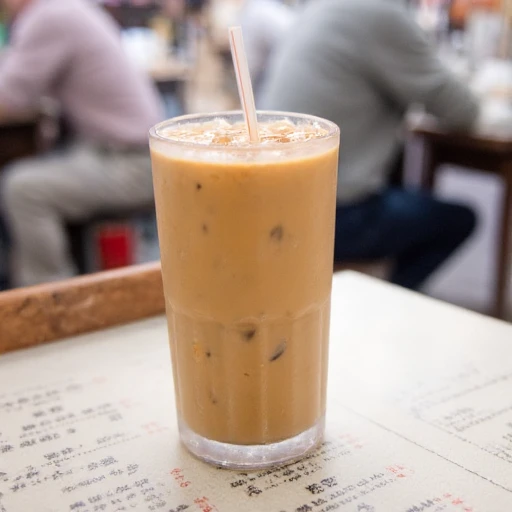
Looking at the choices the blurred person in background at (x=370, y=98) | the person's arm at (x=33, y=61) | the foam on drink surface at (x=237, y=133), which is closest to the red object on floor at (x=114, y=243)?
the person's arm at (x=33, y=61)

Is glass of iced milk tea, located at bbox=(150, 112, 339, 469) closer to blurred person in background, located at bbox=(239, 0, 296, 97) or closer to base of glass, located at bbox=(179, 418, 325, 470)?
base of glass, located at bbox=(179, 418, 325, 470)

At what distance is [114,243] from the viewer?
8.69 feet

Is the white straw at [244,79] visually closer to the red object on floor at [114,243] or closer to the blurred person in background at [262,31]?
the red object on floor at [114,243]

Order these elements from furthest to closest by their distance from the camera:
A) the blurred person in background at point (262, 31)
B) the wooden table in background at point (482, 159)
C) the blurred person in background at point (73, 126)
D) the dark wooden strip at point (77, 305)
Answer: the blurred person in background at point (262, 31), the blurred person in background at point (73, 126), the wooden table in background at point (482, 159), the dark wooden strip at point (77, 305)

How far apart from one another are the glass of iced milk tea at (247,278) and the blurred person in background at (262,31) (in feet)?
11.4

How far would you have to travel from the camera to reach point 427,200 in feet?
7.18

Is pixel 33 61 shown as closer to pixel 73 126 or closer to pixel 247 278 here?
pixel 73 126

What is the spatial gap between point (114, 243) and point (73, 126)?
0.55 m

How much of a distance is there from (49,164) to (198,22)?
3.45 m

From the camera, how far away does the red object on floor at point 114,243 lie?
8.63 ft

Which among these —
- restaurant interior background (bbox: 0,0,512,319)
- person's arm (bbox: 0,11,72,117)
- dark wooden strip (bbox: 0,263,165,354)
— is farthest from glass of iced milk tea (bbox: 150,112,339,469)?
person's arm (bbox: 0,11,72,117)

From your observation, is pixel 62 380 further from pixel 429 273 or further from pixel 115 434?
pixel 429 273

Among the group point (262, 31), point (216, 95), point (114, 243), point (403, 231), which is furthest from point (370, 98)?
point (216, 95)

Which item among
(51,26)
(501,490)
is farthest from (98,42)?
(501,490)
